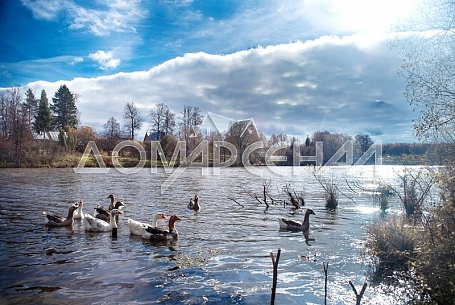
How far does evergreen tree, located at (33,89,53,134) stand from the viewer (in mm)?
76312

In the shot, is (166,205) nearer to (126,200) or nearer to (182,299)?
(126,200)

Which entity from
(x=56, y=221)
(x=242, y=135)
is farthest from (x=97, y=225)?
(x=242, y=135)

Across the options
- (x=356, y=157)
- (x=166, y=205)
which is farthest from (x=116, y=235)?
(x=356, y=157)

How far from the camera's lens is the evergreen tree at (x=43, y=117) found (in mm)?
76312

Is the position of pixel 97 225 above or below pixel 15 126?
below

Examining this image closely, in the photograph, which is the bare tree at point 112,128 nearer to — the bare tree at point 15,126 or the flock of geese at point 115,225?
the bare tree at point 15,126

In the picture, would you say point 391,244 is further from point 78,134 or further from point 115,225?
point 78,134

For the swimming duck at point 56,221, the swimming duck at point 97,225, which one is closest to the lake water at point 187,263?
the swimming duck at point 97,225

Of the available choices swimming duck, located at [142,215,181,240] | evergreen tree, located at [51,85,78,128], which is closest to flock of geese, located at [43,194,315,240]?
swimming duck, located at [142,215,181,240]

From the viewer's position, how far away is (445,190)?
Result: 23.4 feet

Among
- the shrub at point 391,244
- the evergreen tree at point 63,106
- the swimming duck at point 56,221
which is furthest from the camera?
the evergreen tree at point 63,106

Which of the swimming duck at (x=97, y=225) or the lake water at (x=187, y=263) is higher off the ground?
the swimming duck at (x=97, y=225)

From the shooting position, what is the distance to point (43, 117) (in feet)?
253

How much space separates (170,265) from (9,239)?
19.5ft
